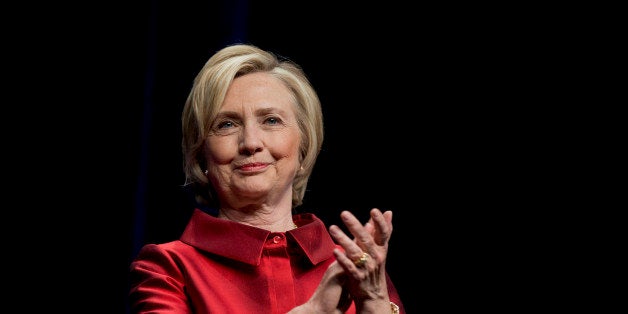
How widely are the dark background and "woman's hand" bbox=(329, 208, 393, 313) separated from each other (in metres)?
0.86

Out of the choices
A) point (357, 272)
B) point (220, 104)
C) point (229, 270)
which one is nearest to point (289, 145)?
point (220, 104)

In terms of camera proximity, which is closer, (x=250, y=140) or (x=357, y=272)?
(x=357, y=272)

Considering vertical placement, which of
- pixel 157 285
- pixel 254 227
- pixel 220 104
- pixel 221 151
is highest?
pixel 220 104

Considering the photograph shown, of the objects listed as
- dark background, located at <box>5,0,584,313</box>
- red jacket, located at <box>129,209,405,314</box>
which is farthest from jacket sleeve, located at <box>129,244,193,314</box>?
dark background, located at <box>5,0,584,313</box>

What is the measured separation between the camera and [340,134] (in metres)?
2.80

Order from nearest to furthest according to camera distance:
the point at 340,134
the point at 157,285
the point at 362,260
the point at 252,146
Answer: the point at 362,260 < the point at 157,285 < the point at 252,146 < the point at 340,134

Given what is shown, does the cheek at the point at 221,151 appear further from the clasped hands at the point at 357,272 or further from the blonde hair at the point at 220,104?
the clasped hands at the point at 357,272

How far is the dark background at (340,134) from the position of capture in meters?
2.56

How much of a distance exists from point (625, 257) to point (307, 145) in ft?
3.18

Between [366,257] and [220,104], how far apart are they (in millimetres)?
558

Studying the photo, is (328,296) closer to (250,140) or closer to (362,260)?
(362,260)

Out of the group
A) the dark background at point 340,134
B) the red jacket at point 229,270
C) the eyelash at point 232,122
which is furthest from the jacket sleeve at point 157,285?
the dark background at point 340,134

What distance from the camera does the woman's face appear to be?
201cm

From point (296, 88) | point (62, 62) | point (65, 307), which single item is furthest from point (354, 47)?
point (65, 307)
